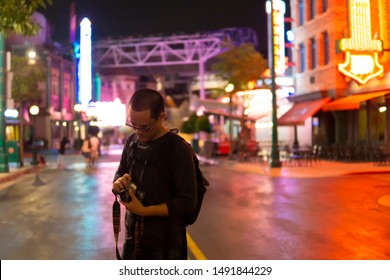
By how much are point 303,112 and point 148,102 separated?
82.9 ft

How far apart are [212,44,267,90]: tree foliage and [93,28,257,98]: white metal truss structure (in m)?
24.6

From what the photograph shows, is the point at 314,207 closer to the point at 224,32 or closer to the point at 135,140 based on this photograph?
the point at 135,140

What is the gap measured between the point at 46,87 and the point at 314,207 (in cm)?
4177

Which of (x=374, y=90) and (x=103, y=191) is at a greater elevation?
(x=374, y=90)

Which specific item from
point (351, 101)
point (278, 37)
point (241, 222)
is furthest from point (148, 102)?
point (278, 37)

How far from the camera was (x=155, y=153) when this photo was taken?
2.95 metres

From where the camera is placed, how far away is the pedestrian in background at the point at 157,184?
2.89 metres

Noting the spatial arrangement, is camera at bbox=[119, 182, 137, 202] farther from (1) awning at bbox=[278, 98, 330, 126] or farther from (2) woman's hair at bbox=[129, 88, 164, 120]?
(1) awning at bbox=[278, 98, 330, 126]

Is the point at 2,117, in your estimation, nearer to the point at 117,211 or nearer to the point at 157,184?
the point at 117,211

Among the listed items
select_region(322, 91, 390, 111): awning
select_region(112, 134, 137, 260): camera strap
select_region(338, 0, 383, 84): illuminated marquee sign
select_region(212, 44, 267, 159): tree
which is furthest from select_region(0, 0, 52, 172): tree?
select_region(212, 44, 267, 159): tree

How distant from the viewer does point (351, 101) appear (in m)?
24.6
